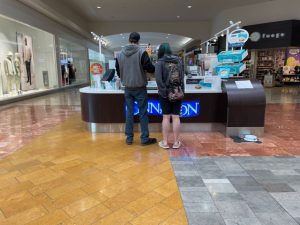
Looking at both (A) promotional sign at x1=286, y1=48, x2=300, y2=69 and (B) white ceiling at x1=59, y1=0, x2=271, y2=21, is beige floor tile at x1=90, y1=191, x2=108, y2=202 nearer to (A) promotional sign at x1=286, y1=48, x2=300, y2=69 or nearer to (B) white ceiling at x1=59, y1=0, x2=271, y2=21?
(B) white ceiling at x1=59, y1=0, x2=271, y2=21

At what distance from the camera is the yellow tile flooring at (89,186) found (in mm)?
1789

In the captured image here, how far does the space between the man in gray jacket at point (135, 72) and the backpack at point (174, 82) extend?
302 mm

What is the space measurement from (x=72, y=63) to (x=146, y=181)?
42.4 ft

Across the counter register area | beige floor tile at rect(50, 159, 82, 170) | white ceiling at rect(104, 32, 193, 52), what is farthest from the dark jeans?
white ceiling at rect(104, 32, 193, 52)

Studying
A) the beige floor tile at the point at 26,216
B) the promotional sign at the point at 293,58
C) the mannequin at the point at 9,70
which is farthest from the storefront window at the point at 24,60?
the promotional sign at the point at 293,58

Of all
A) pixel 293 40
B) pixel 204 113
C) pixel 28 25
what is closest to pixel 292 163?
pixel 204 113

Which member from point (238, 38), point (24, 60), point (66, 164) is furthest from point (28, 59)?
point (238, 38)

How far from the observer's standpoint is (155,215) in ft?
5.90

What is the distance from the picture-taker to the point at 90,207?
1903mm

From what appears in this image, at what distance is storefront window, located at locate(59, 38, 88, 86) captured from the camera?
12312mm

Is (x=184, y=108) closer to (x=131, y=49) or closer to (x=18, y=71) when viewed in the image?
(x=131, y=49)

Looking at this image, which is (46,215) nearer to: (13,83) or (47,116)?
(47,116)

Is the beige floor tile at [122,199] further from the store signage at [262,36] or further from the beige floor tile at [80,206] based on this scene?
the store signage at [262,36]

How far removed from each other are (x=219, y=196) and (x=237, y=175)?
1.66ft
